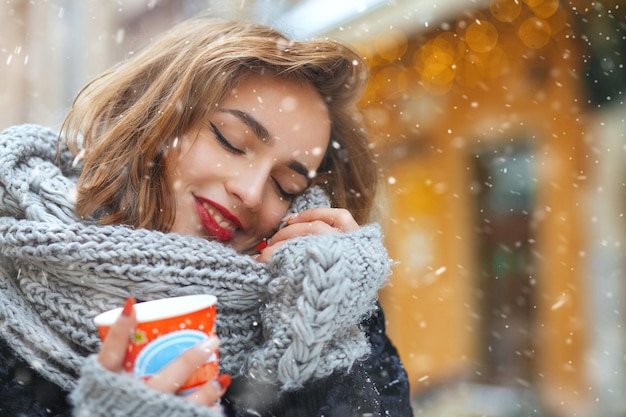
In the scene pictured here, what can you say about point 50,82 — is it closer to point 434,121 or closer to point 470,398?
point 434,121

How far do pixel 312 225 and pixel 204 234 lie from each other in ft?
1.07

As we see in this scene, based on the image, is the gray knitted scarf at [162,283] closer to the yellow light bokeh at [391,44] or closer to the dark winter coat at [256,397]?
the dark winter coat at [256,397]

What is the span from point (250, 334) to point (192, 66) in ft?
2.75

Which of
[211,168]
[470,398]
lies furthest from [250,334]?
[470,398]

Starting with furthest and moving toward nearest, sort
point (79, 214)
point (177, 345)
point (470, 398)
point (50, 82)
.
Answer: point (50, 82)
point (470, 398)
point (79, 214)
point (177, 345)

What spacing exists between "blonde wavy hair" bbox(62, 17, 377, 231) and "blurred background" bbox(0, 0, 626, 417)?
1.91 meters

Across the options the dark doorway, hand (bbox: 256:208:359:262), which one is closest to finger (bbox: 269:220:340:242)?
hand (bbox: 256:208:359:262)

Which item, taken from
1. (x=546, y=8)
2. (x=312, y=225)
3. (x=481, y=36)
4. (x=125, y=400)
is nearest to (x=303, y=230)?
(x=312, y=225)

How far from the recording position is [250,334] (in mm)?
1770

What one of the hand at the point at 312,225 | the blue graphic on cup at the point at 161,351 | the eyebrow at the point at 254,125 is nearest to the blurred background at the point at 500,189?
the hand at the point at 312,225

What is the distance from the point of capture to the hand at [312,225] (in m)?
1.84

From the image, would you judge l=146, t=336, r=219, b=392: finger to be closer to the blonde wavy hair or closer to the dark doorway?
the blonde wavy hair

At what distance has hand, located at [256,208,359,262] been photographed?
1.84 metres

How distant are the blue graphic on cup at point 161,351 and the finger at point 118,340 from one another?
0.12 ft
